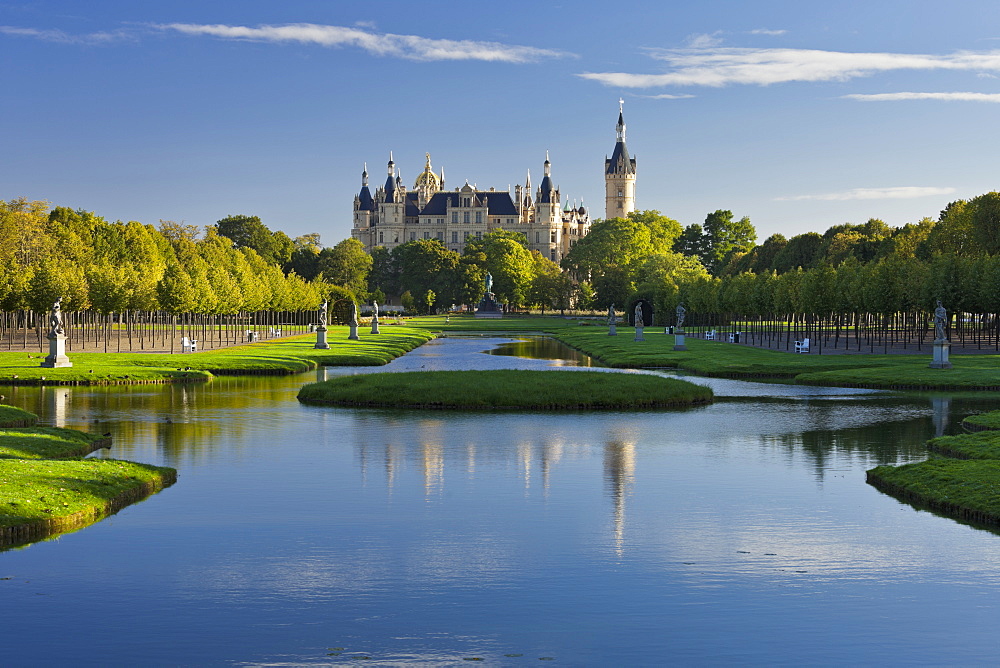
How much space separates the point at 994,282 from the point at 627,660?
6278 centimetres

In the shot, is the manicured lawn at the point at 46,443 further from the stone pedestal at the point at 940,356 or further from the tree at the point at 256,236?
the tree at the point at 256,236

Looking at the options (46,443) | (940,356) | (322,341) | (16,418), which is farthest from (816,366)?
(46,443)

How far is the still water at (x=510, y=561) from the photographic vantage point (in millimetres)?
13109

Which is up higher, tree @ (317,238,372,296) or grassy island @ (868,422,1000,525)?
tree @ (317,238,372,296)

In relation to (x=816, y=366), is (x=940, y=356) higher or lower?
higher

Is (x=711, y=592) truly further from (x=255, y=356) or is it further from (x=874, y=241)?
(x=874, y=241)

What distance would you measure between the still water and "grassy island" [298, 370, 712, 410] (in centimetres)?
738

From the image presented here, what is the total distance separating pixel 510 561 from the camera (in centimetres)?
1669

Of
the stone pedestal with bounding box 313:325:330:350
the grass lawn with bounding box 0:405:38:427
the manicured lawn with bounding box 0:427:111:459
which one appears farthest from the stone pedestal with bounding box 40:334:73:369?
the manicured lawn with bounding box 0:427:111:459

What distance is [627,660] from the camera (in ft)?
41.3

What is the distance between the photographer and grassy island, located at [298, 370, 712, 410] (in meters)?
37.4

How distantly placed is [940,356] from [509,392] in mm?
24314

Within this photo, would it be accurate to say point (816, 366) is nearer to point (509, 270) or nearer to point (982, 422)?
point (982, 422)

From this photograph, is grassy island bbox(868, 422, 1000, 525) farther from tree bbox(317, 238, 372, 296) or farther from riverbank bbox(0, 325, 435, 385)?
tree bbox(317, 238, 372, 296)
